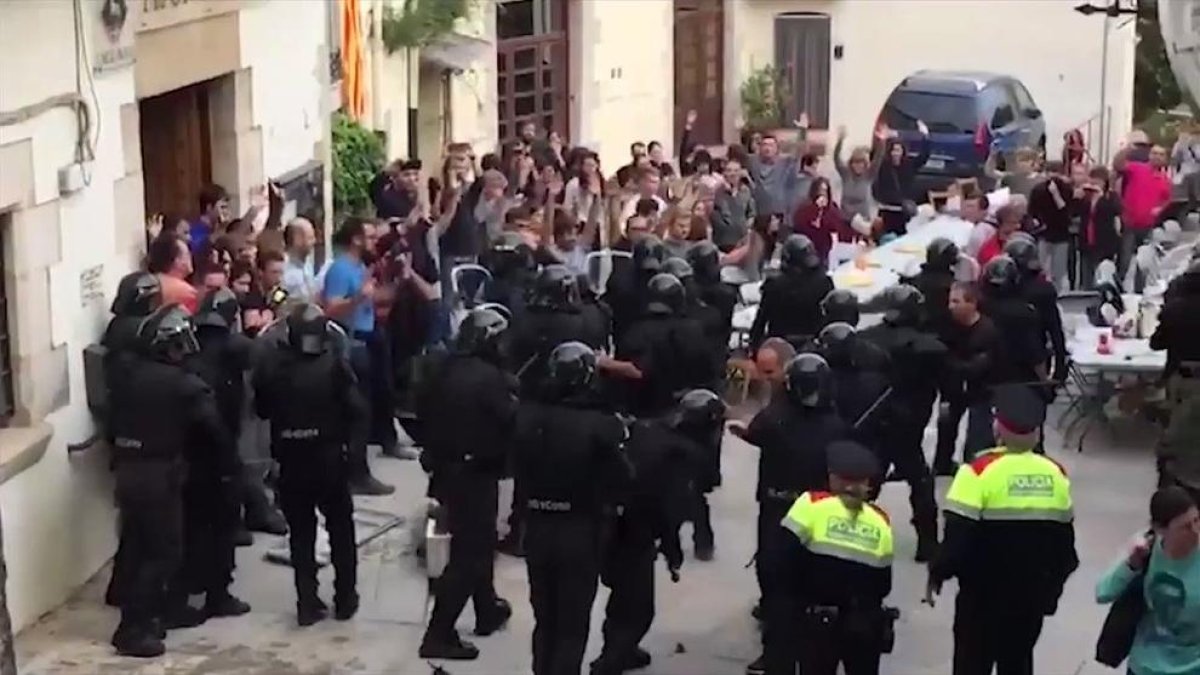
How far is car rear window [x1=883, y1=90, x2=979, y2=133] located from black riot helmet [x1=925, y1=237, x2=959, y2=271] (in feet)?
38.7

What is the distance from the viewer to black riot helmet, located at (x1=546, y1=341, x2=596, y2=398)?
28.0 feet

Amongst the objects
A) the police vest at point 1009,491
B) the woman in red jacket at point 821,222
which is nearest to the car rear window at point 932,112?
the woman in red jacket at point 821,222

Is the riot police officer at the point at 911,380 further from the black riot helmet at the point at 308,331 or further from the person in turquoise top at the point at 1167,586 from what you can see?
the person in turquoise top at the point at 1167,586

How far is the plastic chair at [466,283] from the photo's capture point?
13.6 metres

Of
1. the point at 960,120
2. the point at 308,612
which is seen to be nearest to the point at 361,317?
the point at 308,612

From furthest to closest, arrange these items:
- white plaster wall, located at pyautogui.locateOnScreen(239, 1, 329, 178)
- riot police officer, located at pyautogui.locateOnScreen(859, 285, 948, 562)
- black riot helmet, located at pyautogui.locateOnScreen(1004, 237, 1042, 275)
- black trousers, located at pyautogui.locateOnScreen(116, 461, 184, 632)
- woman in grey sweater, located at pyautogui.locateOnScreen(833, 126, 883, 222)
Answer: woman in grey sweater, located at pyautogui.locateOnScreen(833, 126, 883, 222) → white plaster wall, located at pyautogui.locateOnScreen(239, 1, 329, 178) → black riot helmet, located at pyautogui.locateOnScreen(1004, 237, 1042, 275) → riot police officer, located at pyautogui.locateOnScreen(859, 285, 948, 562) → black trousers, located at pyautogui.locateOnScreen(116, 461, 184, 632)

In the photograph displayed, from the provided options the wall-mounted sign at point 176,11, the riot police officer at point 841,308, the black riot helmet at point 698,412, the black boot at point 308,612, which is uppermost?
the wall-mounted sign at point 176,11

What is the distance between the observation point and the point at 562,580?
28.5 ft

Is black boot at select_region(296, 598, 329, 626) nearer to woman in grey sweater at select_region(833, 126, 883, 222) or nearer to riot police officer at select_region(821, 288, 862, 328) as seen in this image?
riot police officer at select_region(821, 288, 862, 328)

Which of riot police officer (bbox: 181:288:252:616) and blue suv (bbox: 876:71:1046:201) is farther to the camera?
blue suv (bbox: 876:71:1046:201)

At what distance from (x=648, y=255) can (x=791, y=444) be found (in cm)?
294

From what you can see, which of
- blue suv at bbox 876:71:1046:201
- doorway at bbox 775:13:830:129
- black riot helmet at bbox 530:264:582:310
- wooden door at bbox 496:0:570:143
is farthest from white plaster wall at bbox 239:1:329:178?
doorway at bbox 775:13:830:129

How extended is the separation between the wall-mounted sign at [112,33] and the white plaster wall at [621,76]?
48.2 feet

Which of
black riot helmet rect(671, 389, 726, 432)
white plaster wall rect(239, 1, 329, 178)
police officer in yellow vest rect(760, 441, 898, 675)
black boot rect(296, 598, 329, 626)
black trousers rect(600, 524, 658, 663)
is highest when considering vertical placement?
white plaster wall rect(239, 1, 329, 178)
